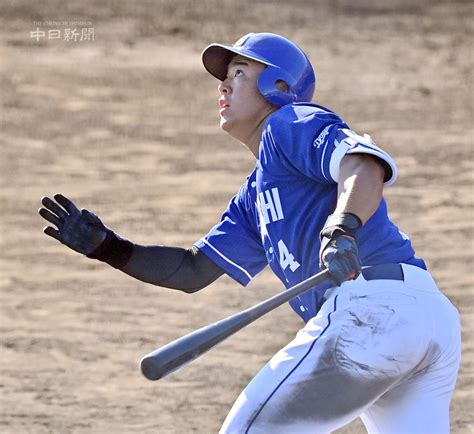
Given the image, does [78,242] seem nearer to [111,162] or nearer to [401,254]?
[401,254]

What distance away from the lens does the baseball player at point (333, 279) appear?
3557 mm

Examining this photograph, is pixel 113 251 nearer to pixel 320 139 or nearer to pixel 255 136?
pixel 255 136

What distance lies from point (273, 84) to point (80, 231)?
847 millimetres

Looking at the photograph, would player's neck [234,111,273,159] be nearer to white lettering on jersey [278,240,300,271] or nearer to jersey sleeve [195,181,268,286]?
jersey sleeve [195,181,268,286]

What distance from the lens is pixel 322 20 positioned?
15.8 metres

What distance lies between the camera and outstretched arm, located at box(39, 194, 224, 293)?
4.44 metres

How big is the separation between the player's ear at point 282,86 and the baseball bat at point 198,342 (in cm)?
82

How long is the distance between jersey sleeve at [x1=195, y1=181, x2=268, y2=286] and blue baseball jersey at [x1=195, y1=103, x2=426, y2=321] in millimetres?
393

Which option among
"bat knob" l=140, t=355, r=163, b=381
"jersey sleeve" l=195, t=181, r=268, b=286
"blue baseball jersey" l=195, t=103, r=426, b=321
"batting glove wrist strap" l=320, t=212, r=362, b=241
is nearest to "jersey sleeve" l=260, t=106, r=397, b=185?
"blue baseball jersey" l=195, t=103, r=426, b=321

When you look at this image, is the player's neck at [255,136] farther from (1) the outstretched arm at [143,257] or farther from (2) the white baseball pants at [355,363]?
(2) the white baseball pants at [355,363]

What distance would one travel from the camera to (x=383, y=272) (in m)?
3.73

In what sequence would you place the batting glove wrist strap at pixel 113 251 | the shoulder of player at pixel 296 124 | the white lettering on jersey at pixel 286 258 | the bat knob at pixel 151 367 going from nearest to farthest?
the bat knob at pixel 151 367 → the shoulder of player at pixel 296 124 → the white lettering on jersey at pixel 286 258 → the batting glove wrist strap at pixel 113 251

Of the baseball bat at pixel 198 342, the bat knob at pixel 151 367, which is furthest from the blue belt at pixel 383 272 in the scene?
the bat knob at pixel 151 367

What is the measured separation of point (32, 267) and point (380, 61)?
660 centimetres
